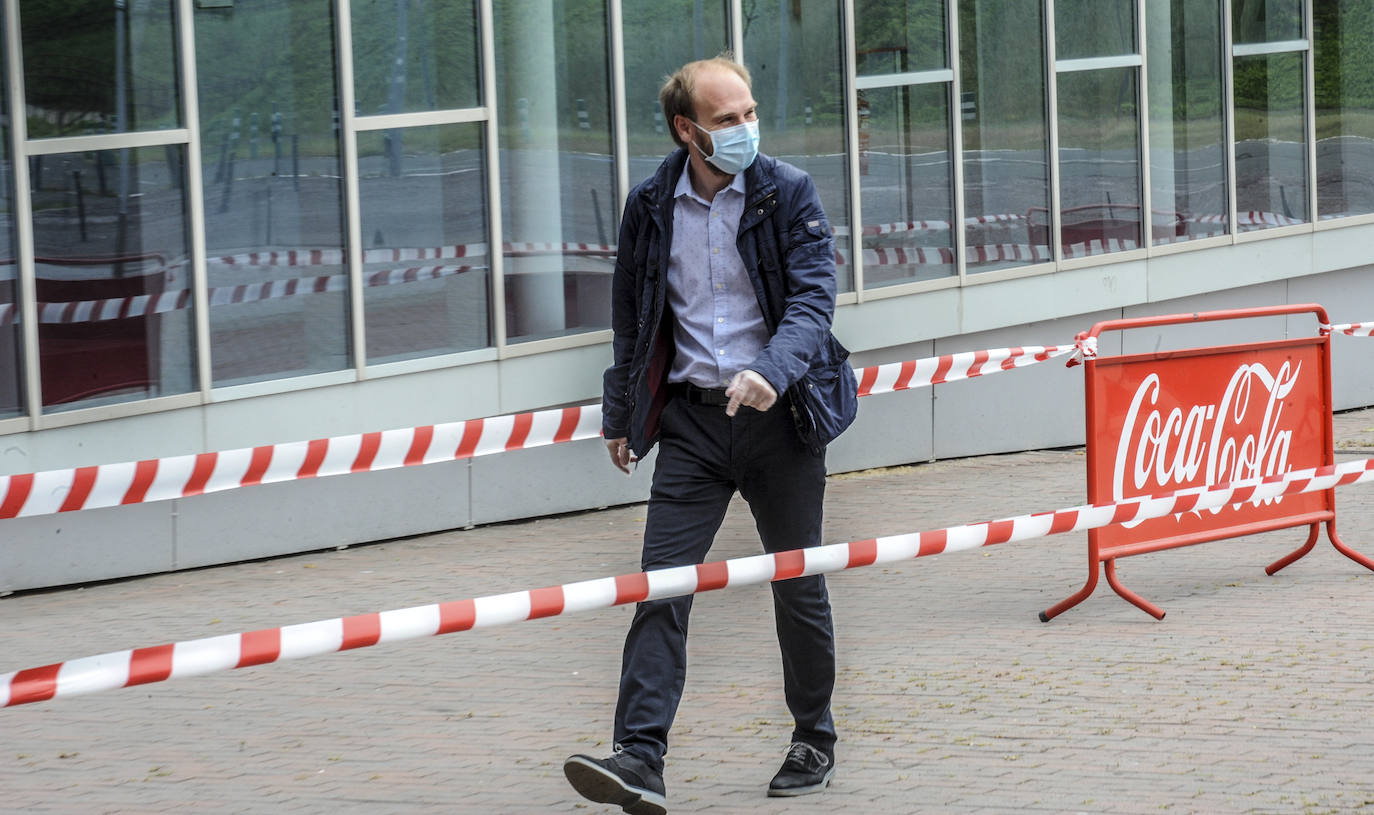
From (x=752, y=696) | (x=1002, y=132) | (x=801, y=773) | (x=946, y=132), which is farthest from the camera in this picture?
(x=1002, y=132)

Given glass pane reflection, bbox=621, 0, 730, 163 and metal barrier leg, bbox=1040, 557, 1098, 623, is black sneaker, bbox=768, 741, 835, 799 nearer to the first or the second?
metal barrier leg, bbox=1040, 557, 1098, 623

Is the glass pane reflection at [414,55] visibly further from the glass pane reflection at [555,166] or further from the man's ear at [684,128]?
the man's ear at [684,128]

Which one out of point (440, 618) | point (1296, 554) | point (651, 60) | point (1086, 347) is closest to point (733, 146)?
point (440, 618)

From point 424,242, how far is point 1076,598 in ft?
12.7

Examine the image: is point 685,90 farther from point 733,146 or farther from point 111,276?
point 111,276

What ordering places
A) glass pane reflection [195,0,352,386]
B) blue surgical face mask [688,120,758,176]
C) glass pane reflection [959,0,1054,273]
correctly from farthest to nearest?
glass pane reflection [959,0,1054,273]
glass pane reflection [195,0,352,386]
blue surgical face mask [688,120,758,176]

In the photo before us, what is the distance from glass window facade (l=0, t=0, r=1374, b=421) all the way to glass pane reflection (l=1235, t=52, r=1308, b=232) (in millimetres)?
54

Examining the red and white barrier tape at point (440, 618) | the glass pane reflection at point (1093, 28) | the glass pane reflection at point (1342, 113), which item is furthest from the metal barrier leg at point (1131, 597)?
the glass pane reflection at point (1342, 113)

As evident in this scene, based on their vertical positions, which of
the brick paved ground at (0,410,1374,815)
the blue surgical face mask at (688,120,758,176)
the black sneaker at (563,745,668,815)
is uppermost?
the blue surgical face mask at (688,120,758,176)

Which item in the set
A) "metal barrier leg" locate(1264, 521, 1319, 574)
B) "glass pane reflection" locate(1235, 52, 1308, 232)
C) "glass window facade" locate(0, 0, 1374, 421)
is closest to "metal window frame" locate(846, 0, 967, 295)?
"glass window facade" locate(0, 0, 1374, 421)

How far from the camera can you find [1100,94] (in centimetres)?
1315

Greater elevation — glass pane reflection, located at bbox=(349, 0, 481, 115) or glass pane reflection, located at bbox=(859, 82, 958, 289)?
glass pane reflection, located at bbox=(349, 0, 481, 115)

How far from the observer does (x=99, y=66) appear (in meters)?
8.30

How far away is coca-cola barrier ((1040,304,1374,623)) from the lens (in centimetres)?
739
